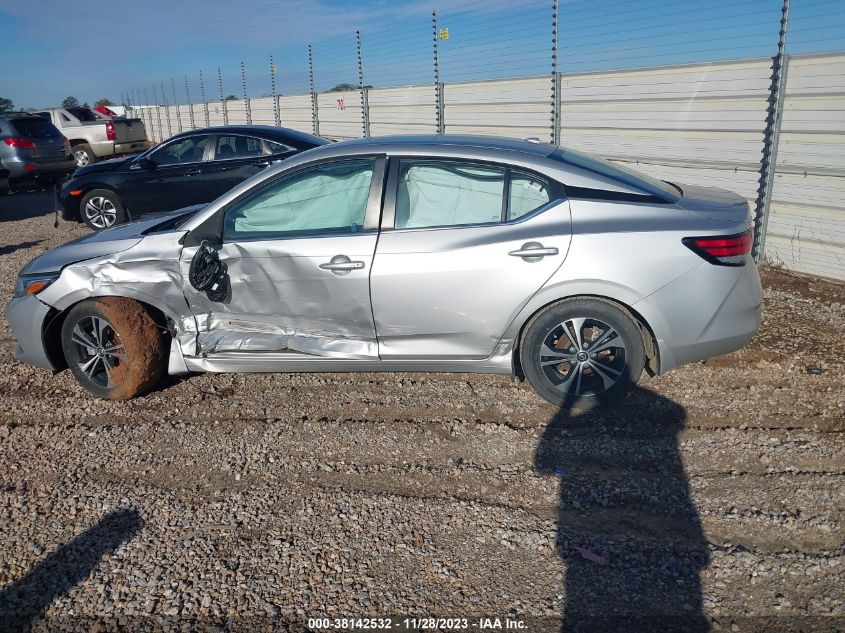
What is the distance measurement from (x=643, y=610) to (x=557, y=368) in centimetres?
181

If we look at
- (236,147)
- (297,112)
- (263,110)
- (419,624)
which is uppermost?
(263,110)

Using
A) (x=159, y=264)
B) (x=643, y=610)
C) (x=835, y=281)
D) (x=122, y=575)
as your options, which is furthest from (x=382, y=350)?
(x=835, y=281)

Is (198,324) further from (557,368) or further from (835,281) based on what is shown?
(835,281)

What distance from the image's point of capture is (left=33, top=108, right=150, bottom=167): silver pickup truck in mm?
21953

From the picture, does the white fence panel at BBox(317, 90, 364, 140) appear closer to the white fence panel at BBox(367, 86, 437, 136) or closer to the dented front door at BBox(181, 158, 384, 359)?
the white fence panel at BBox(367, 86, 437, 136)

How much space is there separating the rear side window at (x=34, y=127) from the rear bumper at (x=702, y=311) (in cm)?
1602

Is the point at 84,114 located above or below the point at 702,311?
above

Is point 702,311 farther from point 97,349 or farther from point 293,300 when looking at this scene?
point 97,349

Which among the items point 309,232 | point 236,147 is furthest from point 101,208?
point 309,232

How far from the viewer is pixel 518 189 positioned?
4.17 meters

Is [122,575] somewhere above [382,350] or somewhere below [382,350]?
below

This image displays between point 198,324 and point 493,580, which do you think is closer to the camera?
point 493,580

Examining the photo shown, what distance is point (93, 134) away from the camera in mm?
22047

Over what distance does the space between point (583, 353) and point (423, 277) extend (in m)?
1.05
